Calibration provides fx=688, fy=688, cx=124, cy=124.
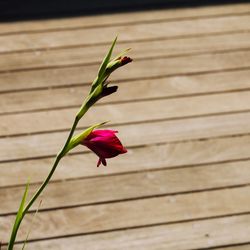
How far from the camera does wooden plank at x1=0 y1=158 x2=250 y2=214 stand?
2.55 metres

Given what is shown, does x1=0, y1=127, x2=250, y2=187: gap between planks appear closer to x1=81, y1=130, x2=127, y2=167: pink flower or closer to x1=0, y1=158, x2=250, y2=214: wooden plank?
x1=0, y1=158, x2=250, y2=214: wooden plank

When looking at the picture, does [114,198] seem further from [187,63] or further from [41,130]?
[187,63]

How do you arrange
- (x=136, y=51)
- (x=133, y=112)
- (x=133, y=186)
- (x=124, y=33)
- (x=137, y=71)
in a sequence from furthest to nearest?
1. (x=124, y=33)
2. (x=136, y=51)
3. (x=137, y=71)
4. (x=133, y=112)
5. (x=133, y=186)

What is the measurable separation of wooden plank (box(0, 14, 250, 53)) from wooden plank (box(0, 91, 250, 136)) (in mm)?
563

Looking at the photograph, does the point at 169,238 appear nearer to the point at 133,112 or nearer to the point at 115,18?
the point at 133,112

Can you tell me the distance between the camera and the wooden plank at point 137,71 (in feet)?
10.7

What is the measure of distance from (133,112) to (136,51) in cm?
56

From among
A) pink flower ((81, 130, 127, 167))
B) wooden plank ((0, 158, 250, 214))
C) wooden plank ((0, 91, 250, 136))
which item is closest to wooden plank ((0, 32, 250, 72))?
wooden plank ((0, 91, 250, 136))

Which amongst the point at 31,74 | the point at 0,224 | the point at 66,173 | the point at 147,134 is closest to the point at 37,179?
the point at 66,173

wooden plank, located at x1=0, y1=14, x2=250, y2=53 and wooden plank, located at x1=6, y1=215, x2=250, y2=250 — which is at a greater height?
wooden plank, located at x1=6, y1=215, x2=250, y2=250

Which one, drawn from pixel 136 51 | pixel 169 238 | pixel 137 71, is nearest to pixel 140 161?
pixel 169 238

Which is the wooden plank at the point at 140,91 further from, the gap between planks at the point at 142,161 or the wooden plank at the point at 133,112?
the gap between planks at the point at 142,161

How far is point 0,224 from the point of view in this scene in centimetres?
242

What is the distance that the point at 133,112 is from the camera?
307cm
